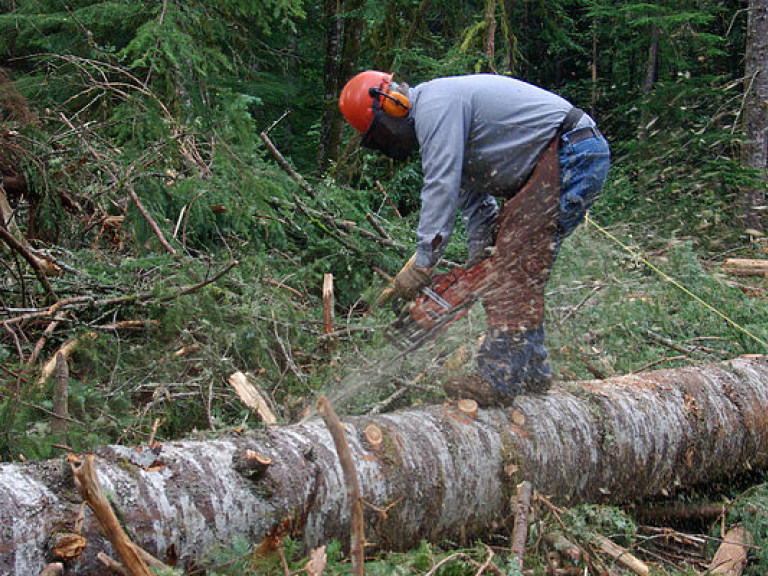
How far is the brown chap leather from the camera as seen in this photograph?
345cm

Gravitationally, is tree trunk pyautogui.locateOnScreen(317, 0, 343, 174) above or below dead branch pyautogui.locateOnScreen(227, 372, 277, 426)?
above

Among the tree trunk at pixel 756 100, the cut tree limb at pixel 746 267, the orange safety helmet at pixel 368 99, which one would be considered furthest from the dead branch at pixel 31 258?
the tree trunk at pixel 756 100

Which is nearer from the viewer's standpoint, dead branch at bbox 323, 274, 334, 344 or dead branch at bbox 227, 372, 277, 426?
dead branch at bbox 227, 372, 277, 426

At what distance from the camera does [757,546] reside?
306 cm

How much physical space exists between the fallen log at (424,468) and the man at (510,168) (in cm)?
33

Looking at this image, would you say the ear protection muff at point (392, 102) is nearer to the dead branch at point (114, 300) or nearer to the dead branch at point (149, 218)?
the dead branch at point (114, 300)

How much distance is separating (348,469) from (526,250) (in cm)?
219

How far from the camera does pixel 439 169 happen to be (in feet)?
10.5

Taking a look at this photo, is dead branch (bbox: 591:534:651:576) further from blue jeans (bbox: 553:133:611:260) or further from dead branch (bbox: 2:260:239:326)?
dead branch (bbox: 2:260:239:326)

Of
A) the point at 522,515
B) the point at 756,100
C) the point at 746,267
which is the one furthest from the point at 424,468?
the point at 756,100

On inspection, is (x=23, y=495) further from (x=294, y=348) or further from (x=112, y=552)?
(x=294, y=348)

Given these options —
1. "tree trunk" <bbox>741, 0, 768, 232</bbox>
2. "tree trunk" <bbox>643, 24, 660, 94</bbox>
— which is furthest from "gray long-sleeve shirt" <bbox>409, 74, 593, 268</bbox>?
"tree trunk" <bbox>643, 24, 660, 94</bbox>

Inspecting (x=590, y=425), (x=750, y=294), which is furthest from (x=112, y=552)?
(x=750, y=294)

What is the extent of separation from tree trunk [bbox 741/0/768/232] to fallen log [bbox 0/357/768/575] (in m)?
6.24
